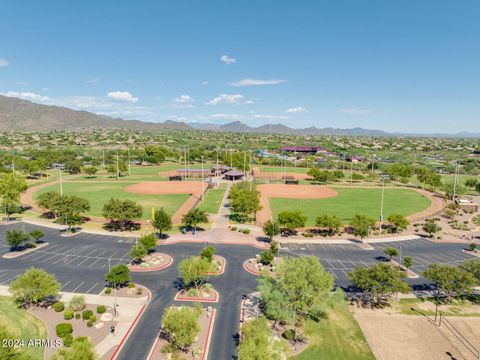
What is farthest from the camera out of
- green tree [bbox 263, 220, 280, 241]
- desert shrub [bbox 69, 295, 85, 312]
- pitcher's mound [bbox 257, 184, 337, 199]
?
pitcher's mound [bbox 257, 184, 337, 199]

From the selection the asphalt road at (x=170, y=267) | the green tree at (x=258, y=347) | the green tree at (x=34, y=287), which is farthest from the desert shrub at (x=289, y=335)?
the green tree at (x=34, y=287)

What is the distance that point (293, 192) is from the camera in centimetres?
11338

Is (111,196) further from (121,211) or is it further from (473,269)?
(473,269)

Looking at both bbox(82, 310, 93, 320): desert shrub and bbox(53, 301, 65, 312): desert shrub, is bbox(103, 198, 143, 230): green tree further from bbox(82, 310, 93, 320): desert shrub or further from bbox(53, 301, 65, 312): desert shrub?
bbox(82, 310, 93, 320): desert shrub

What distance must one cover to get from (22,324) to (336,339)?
37.8m

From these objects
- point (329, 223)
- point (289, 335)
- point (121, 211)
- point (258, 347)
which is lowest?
point (289, 335)

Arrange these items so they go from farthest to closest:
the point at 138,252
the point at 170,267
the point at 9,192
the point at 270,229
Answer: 1. the point at 9,192
2. the point at 270,229
3. the point at 170,267
4. the point at 138,252

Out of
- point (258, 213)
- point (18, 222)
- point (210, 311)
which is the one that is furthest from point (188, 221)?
point (18, 222)

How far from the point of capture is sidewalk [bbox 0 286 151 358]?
31891 millimetres

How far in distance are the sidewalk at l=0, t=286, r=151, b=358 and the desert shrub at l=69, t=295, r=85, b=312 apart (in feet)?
6.22

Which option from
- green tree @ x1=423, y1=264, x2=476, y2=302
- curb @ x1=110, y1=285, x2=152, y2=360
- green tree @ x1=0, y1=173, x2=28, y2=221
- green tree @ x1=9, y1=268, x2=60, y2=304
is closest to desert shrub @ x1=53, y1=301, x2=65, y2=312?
green tree @ x1=9, y1=268, x2=60, y2=304

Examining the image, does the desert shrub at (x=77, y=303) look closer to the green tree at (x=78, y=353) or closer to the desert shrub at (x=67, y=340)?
the desert shrub at (x=67, y=340)

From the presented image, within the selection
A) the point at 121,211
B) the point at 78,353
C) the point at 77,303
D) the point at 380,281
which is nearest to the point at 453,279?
the point at 380,281

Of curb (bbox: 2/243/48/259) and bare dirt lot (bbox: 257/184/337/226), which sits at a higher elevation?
bare dirt lot (bbox: 257/184/337/226)
